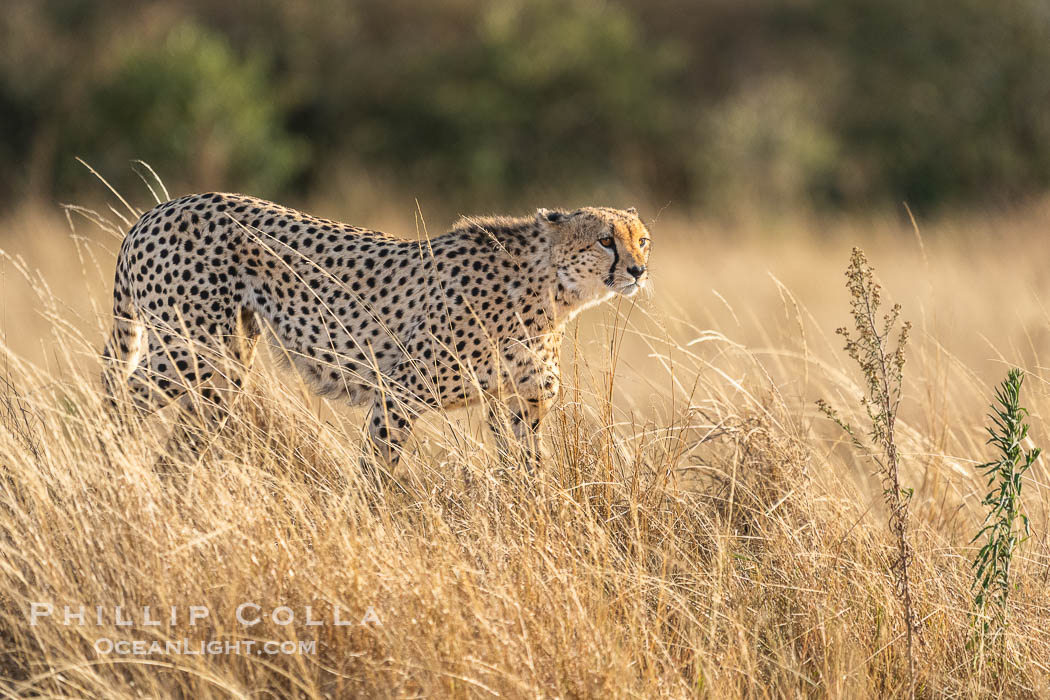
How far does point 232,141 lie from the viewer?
13.5 meters

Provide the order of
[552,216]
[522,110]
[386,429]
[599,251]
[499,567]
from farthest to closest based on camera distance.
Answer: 1. [522,110]
2. [552,216]
3. [599,251]
4. [386,429]
5. [499,567]

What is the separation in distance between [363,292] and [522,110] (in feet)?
40.2

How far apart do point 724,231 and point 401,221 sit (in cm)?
320

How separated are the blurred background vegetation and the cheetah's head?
9.61 metres

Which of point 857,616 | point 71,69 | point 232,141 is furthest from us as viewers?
point 71,69

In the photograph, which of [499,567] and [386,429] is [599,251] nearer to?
[386,429]

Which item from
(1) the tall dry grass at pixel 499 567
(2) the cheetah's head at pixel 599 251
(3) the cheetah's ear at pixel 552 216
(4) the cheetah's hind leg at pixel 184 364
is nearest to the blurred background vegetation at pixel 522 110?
(4) the cheetah's hind leg at pixel 184 364

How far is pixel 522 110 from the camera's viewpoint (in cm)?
1603

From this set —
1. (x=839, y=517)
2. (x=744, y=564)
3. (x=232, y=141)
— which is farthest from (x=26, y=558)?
(x=232, y=141)

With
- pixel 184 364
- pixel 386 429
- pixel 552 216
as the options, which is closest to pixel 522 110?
pixel 552 216

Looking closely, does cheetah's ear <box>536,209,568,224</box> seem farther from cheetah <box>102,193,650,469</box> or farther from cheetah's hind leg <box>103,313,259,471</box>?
cheetah's hind leg <box>103,313,259,471</box>

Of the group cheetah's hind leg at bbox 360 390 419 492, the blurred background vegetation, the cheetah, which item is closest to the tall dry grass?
cheetah's hind leg at bbox 360 390 419 492

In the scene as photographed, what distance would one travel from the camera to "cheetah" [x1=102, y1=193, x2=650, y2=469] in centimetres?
396

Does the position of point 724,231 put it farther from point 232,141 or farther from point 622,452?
point 622,452
